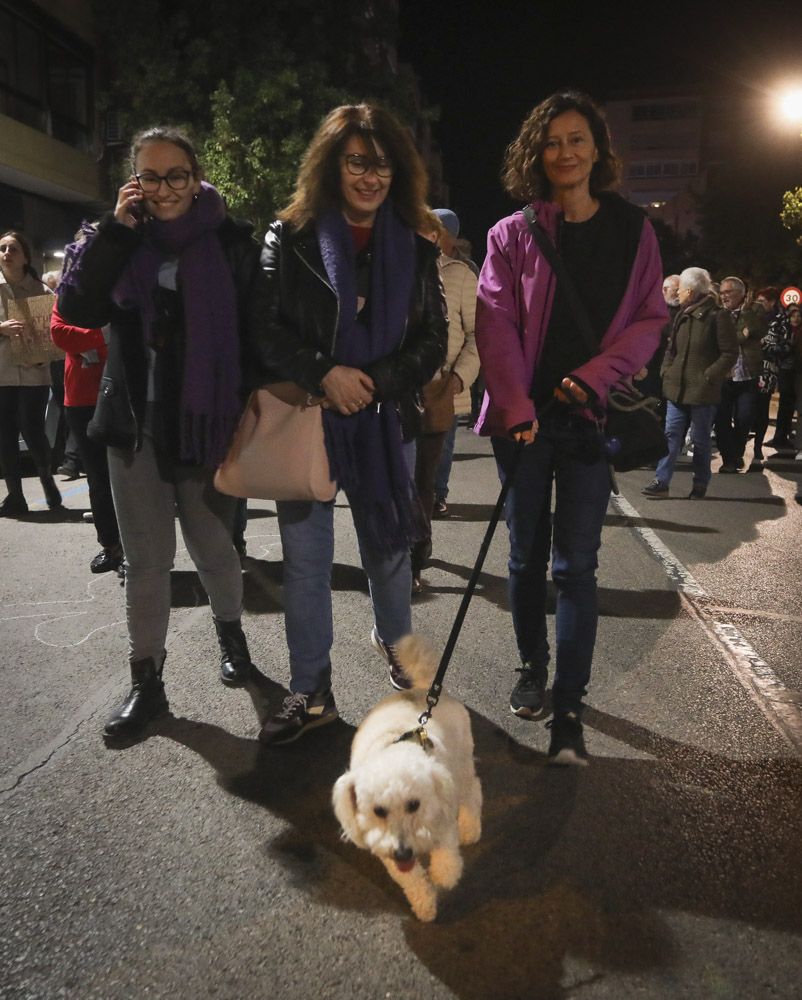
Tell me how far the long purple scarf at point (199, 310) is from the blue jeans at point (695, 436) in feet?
19.2

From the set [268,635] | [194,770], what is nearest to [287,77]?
[268,635]

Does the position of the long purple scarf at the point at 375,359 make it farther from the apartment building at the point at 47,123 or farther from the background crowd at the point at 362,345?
the apartment building at the point at 47,123

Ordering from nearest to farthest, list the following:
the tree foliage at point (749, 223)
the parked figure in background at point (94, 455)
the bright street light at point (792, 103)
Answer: the parked figure in background at point (94, 455) → the bright street light at point (792, 103) → the tree foliage at point (749, 223)

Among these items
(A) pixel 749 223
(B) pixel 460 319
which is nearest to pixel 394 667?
(B) pixel 460 319

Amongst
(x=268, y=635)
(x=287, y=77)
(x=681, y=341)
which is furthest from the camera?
(x=287, y=77)

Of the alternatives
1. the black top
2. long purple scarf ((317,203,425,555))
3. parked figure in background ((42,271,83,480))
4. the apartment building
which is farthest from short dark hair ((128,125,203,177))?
the apartment building

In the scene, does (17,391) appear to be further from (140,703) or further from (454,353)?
(140,703)

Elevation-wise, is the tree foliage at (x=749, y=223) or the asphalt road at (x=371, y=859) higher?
the tree foliage at (x=749, y=223)

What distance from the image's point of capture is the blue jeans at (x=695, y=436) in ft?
25.9

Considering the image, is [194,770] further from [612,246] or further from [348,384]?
[612,246]

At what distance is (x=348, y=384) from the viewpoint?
264 centimetres

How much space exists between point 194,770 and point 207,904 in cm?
71

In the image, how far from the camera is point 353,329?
2.72 metres

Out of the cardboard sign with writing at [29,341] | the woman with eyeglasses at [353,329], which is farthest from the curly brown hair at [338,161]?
the cardboard sign with writing at [29,341]
